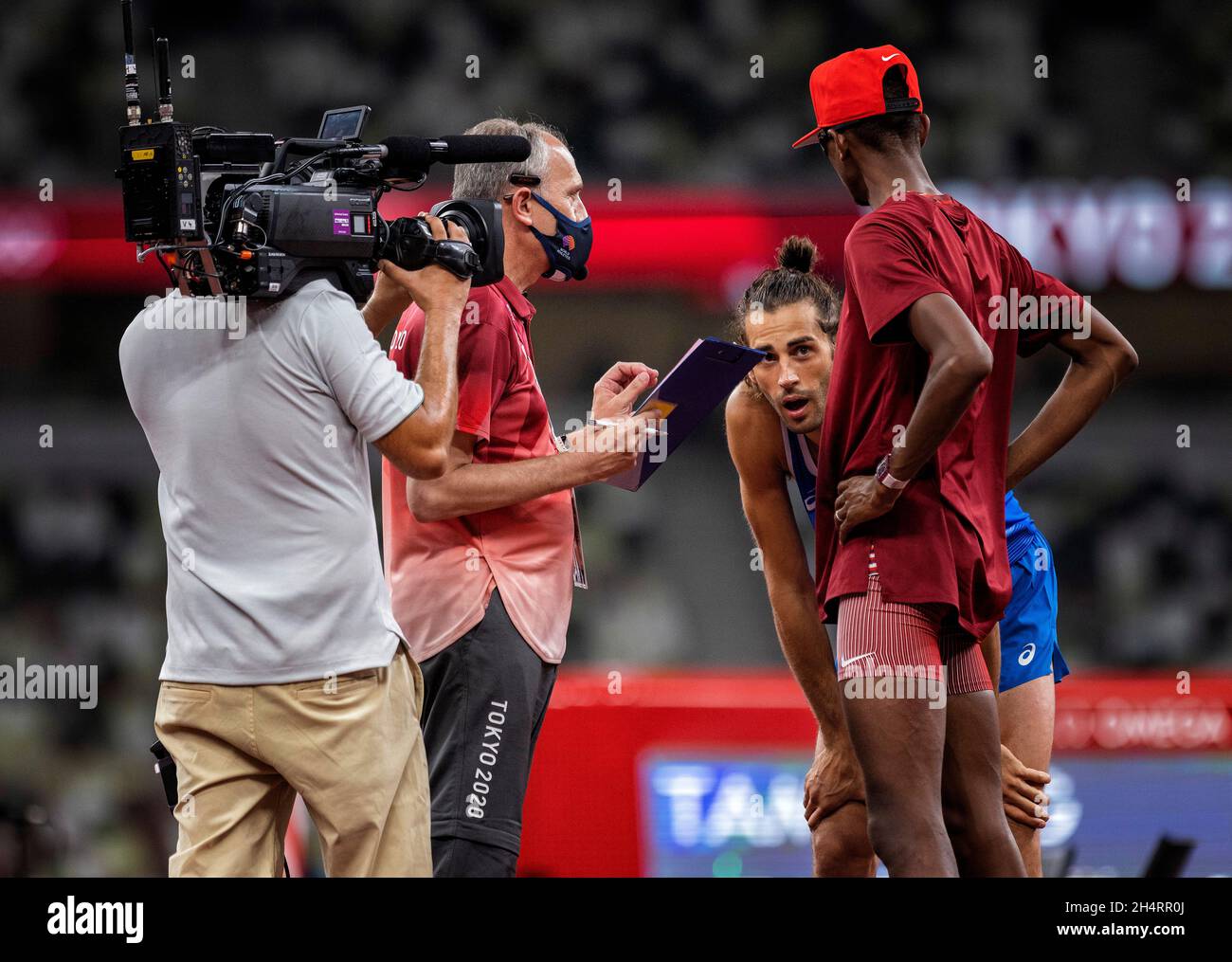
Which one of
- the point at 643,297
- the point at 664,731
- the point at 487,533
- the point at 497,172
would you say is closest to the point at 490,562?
the point at 487,533

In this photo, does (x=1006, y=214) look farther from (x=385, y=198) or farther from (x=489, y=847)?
(x=489, y=847)

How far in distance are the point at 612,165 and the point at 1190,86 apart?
2.68m

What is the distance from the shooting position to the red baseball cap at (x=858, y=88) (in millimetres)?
2260

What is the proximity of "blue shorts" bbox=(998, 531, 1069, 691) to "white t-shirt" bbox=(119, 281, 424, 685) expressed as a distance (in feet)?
4.58

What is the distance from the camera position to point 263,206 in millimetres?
1959

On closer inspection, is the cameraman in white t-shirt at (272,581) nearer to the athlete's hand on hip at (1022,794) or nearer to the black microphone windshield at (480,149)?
the black microphone windshield at (480,149)

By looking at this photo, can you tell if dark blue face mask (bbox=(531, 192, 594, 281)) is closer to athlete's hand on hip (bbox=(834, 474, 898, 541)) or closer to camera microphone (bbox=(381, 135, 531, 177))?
camera microphone (bbox=(381, 135, 531, 177))

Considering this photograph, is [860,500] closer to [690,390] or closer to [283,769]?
[690,390]

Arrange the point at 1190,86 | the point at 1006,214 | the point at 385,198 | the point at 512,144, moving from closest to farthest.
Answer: the point at 512,144 < the point at 385,198 < the point at 1006,214 < the point at 1190,86

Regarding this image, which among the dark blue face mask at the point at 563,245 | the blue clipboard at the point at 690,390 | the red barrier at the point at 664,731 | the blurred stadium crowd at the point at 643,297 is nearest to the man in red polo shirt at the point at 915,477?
the blue clipboard at the point at 690,390

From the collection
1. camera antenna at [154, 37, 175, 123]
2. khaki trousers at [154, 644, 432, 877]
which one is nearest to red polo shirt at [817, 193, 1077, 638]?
khaki trousers at [154, 644, 432, 877]

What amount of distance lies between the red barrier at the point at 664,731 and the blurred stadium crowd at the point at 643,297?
6.21 feet

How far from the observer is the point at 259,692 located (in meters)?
1.94
